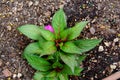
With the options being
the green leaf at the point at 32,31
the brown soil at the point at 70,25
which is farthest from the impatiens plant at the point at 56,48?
the brown soil at the point at 70,25

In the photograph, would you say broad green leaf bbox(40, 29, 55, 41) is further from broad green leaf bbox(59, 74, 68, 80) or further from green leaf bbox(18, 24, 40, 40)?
broad green leaf bbox(59, 74, 68, 80)

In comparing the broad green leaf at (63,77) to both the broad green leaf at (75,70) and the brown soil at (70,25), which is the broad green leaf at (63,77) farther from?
the brown soil at (70,25)

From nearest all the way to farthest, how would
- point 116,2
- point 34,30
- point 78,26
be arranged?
point 78,26
point 34,30
point 116,2

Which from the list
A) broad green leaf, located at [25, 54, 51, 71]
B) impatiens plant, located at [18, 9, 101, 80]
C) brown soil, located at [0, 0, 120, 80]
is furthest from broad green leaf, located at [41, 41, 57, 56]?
brown soil, located at [0, 0, 120, 80]

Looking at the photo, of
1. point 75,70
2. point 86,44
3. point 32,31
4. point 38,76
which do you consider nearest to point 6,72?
point 38,76

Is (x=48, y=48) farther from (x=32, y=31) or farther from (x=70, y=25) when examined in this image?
(x=70, y=25)

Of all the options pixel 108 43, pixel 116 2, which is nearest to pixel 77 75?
pixel 108 43

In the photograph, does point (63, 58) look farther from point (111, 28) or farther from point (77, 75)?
point (111, 28)
